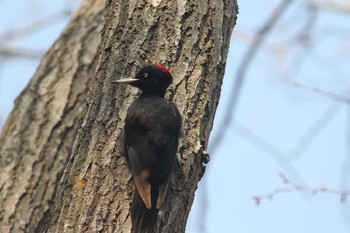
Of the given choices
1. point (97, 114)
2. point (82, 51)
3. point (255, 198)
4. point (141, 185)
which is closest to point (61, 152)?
point (82, 51)

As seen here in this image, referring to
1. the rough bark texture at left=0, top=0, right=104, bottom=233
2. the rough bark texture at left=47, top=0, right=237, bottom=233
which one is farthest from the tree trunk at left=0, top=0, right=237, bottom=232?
the rough bark texture at left=0, top=0, right=104, bottom=233

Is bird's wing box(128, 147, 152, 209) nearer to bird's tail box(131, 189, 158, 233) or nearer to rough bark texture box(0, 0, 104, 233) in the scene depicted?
bird's tail box(131, 189, 158, 233)

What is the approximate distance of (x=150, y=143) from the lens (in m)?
3.81

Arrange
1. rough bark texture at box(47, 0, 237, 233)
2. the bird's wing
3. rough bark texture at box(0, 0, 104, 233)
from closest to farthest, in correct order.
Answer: the bird's wing < rough bark texture at box(47, 0, 237, 233) < rough bark texture at box(0, 0, 104, 233)

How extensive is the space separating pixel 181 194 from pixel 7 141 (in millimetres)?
2455

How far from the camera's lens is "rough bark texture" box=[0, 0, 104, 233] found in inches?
219

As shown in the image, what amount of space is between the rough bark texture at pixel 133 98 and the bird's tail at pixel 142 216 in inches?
1.5

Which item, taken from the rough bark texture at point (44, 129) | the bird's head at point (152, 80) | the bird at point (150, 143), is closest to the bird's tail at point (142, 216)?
the bird at point (150, 143)

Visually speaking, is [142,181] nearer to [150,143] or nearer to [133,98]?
[150,143]

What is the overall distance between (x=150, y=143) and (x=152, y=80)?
39 cm

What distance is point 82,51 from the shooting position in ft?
20.8

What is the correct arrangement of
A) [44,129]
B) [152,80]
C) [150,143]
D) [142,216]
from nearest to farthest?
[142,216]
[150,143]
[152,80]
[44,129]

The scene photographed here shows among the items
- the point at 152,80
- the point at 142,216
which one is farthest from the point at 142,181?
the point at 152,80

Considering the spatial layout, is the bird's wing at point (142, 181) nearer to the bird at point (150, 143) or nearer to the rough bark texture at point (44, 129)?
the bird at point (150, 143)
